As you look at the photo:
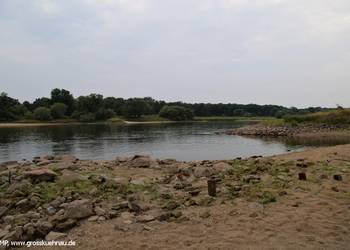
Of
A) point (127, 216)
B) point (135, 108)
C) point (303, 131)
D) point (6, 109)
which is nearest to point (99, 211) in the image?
point (127, 216)

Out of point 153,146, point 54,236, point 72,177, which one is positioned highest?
point 72,177

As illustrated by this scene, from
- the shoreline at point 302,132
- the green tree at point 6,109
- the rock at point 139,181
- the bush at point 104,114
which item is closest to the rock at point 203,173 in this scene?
Answer: the rock at point 139,181

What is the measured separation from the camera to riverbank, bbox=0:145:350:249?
7.78 metres

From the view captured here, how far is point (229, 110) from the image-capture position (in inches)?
7687

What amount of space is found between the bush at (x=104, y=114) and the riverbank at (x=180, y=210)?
418 feet

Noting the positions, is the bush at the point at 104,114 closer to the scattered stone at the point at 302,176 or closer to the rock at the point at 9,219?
the scattered stone at the point at 302,176

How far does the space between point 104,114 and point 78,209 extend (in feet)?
439

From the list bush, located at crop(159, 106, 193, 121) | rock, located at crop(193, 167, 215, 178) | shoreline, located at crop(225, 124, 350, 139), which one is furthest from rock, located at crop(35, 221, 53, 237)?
bush, located at crop(159, 106, 193, 121)

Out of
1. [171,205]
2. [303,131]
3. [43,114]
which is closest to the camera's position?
[171,205]

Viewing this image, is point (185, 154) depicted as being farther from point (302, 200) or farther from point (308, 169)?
point (302, 200)

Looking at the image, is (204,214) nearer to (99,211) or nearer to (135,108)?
(99,211)

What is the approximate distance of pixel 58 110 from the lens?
446 feet

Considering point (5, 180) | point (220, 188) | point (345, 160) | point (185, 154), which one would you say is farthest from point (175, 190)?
point (185, 154)

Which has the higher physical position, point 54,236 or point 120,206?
point 120,206
